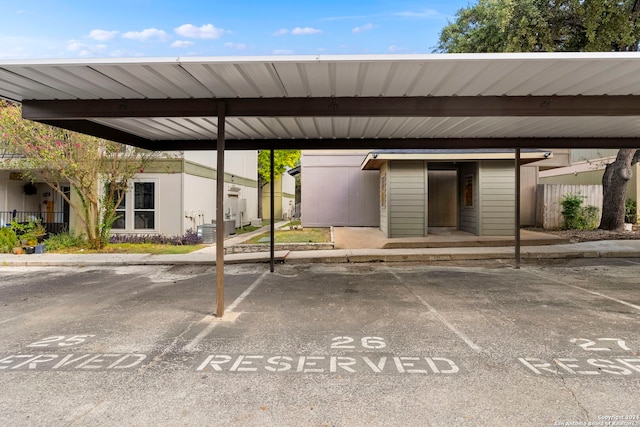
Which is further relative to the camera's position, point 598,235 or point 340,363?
point 598,235

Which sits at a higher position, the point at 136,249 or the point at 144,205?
the point at 144,205

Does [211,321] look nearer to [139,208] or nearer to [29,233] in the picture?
[139,208]

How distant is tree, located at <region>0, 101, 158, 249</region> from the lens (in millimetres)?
11047

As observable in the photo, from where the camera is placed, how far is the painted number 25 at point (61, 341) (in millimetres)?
4204

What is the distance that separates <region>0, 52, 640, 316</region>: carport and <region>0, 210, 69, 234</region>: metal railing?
1042 cm

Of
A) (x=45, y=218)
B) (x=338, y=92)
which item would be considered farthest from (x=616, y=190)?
(x=45, y=218)

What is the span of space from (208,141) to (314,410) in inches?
281

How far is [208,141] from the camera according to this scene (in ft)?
28.1

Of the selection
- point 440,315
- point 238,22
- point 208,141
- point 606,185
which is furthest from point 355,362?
point 238,22

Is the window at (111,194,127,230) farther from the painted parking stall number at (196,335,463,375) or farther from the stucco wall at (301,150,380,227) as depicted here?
the painted parking stall number at (196,335,463,375)

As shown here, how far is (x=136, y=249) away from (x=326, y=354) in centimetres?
1034

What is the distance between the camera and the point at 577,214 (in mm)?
15117

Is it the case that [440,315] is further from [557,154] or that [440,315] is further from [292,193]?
[292,193]

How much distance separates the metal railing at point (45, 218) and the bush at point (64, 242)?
2.07 metres
